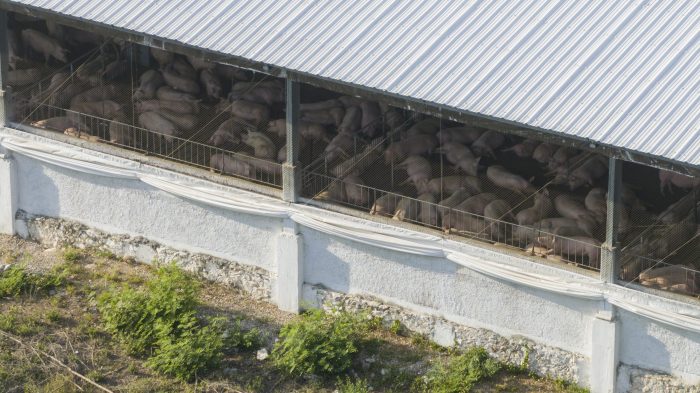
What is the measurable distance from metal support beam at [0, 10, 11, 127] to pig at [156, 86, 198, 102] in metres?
2.68

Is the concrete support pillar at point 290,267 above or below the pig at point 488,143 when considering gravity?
below

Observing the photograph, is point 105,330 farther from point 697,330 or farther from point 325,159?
point 697,330

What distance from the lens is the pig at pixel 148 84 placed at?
3108 cm

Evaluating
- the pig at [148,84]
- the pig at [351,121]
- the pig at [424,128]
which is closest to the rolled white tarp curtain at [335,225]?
the pig at [148,84]

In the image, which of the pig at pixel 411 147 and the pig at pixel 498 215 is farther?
the pig at pixel 411 147

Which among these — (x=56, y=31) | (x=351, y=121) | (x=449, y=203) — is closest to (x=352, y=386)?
(x=449, y=203)

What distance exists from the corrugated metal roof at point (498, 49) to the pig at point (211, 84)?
325cm

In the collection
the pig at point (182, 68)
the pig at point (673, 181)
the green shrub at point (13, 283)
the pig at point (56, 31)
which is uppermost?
the pig at point (56, 31)

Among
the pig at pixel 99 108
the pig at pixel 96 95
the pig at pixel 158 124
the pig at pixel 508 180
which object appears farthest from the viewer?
the pig at pixel 96 95

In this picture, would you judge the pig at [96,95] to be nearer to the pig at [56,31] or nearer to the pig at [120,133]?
the pig at [120,133]

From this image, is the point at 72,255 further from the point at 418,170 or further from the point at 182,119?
the point at 418,170

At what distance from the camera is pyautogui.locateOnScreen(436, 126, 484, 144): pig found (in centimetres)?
2911

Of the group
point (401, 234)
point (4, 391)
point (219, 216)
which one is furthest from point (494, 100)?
point (4, 391)

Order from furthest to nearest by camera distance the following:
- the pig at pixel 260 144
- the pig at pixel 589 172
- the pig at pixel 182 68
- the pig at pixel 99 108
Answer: the pig at pixel 182 68 < the pig at pixel 99 108 < the pig at pixel 260 144 < the pig at pixel 589 172
